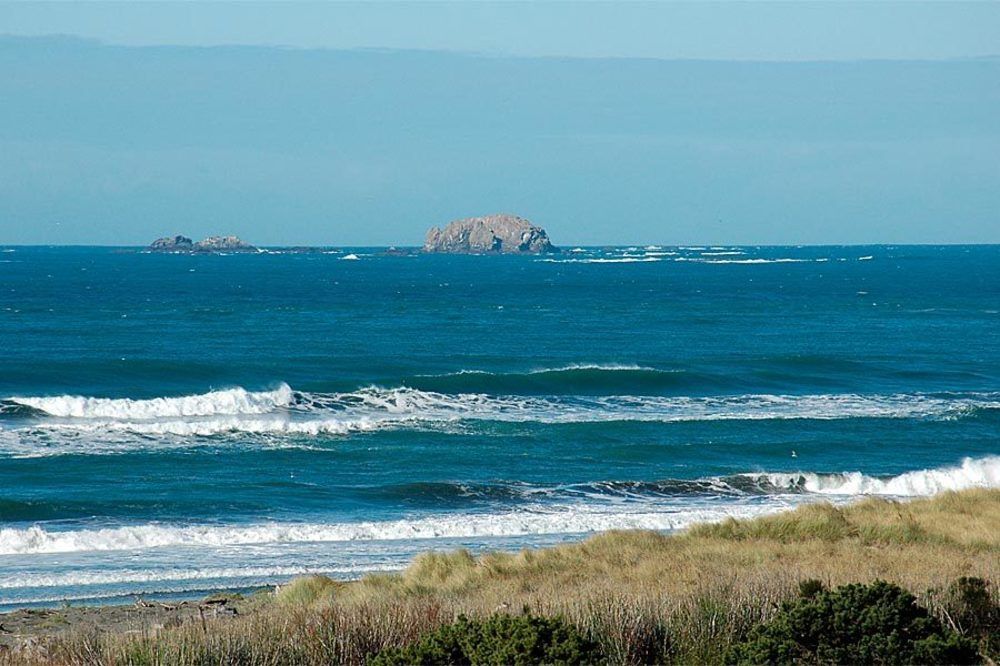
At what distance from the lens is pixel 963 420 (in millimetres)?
31703

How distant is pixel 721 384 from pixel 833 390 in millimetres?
3559

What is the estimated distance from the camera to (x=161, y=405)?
108ft

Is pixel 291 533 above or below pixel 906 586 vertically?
below

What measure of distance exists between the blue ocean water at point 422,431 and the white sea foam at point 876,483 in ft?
0.21

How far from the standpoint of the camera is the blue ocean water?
723 inches

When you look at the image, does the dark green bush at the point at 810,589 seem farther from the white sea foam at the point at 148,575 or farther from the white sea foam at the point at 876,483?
the white sea foam at the point at 876,483

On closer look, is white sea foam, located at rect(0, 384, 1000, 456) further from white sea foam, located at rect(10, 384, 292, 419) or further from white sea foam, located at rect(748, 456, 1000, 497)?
white sea foam, located at rect(748, 456, 1000, 497)

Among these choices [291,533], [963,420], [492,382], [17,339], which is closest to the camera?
[291,533]

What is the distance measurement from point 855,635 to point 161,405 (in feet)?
90.3

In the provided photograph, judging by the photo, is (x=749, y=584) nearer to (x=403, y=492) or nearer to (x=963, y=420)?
(x=403, y=492)

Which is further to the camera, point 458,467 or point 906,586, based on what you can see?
point 458,467

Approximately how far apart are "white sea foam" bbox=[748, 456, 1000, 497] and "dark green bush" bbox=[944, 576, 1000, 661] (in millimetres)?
14590

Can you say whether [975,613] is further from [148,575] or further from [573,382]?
[573,382]

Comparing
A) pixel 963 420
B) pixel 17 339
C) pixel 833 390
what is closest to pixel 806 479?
pixel 963 420
